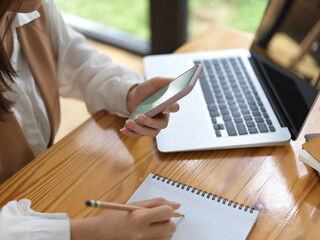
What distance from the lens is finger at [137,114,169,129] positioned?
2.22 ft

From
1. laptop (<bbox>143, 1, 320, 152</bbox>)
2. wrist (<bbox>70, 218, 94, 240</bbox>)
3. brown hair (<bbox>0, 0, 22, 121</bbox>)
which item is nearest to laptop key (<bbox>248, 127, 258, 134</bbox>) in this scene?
laptop (<bbox>143, 1, 320, 152</bbox>)

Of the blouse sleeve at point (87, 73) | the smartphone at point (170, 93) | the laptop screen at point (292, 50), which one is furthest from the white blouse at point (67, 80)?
the laptop screen at point (292, 50)

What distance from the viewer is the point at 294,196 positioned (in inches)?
25.5

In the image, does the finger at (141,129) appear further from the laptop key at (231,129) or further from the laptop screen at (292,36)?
the laptop screen at (292,36)

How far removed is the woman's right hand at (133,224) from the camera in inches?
21.5

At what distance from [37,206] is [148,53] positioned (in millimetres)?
1632

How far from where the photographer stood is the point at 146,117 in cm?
68

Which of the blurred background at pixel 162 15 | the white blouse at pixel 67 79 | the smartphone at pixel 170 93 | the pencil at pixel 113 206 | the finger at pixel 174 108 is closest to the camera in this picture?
the pencil at pixel 113 206

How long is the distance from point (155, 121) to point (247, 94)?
25 centimetres

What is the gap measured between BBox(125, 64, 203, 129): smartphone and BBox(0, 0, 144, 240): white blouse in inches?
4.2

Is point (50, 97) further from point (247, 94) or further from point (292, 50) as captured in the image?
point (292, 50)

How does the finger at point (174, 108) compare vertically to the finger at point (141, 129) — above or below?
above

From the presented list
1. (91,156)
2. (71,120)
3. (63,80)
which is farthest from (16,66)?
(71,120)

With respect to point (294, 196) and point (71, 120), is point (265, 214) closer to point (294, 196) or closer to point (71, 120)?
point (294, 196)
